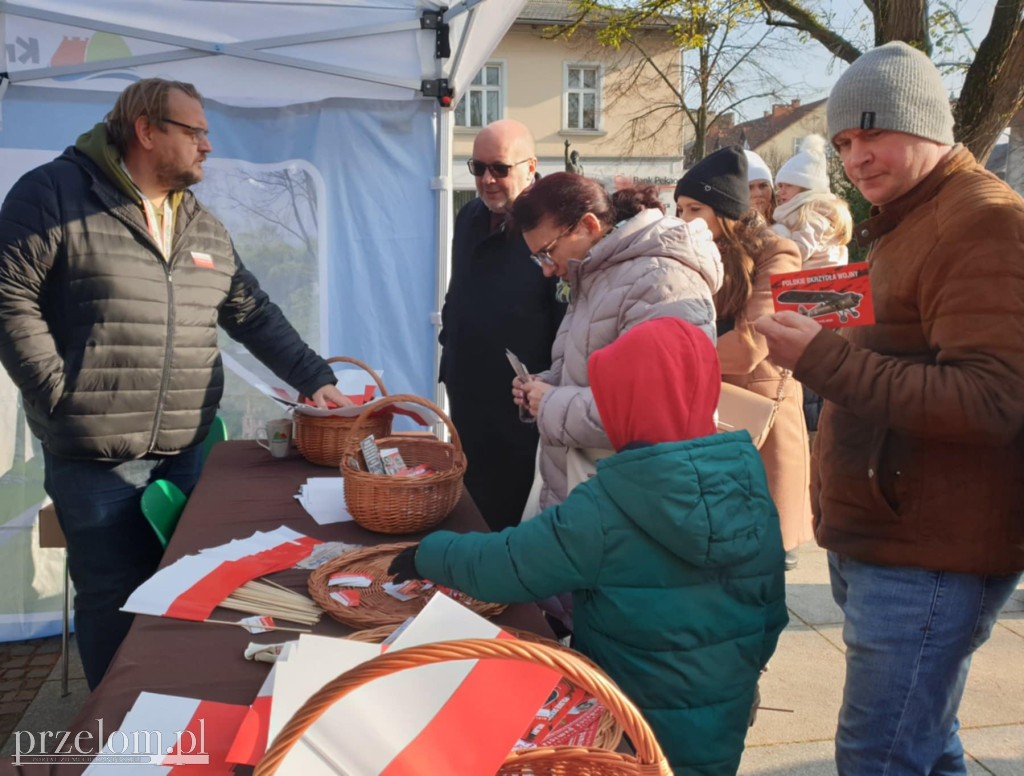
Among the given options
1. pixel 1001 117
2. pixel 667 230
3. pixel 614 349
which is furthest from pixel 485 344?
pixel 1001 117

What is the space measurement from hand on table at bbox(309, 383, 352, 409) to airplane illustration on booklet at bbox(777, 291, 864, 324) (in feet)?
5.05

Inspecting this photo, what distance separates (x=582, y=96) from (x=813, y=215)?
1886 centimetres

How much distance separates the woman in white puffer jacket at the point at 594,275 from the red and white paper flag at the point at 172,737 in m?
0.98

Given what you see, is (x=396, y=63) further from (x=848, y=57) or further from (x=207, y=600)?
(x=848, y=57)

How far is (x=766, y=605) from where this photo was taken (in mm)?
1379

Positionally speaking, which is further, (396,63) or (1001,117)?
(1001,117)

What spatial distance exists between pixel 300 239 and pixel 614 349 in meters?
2.94

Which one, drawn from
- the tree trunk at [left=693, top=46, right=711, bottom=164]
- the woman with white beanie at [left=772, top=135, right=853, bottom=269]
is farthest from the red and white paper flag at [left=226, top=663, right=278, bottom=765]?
the tree trunk at [left=693, top=46, right=711, bottom=164]

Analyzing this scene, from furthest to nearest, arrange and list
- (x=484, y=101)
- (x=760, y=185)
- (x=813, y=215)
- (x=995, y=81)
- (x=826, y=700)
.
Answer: (x=484, y=101) < (x=995, y=81) < (x=760, y=185) < (x=813, y=215) < (x=826, y=700)

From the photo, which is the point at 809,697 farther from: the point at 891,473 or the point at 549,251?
the point at 549,251

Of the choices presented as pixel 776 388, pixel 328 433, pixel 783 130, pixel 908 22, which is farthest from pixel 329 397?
pixel 783 130

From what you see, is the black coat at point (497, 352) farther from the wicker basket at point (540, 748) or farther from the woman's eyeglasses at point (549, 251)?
the wicker basket at point (540, 748)

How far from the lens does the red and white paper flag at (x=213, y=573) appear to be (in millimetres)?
1387

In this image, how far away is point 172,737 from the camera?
102cm
